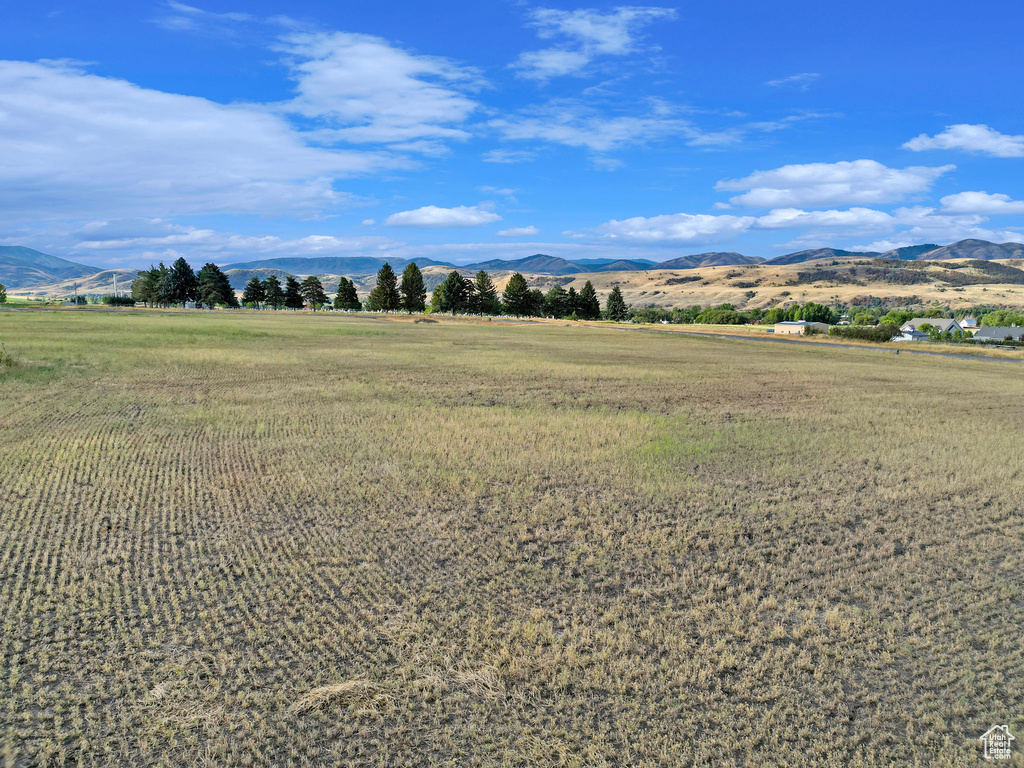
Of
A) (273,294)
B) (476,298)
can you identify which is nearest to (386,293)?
(476,298)

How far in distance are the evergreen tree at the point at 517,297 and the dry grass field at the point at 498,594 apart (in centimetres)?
11065

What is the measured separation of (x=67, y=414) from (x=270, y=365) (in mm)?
13552

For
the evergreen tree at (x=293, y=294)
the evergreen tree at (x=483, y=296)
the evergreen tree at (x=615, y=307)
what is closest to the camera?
the evergreen tree at (x=483, y=296)

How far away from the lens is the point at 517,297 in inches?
4970

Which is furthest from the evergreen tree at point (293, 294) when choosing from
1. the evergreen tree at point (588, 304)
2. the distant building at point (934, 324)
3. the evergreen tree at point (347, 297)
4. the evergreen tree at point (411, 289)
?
the distant building at point (934, 324)

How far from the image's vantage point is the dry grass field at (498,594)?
5.09m

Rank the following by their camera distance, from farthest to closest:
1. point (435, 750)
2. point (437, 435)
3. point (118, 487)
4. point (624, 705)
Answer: point (437, 435) < point (118, 487) < point (624, 705) < point (435, 750)

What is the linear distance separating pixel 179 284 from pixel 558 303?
79591 millimetres

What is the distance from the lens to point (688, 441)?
53.1 feet

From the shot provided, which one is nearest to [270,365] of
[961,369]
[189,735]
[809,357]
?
[189,735]

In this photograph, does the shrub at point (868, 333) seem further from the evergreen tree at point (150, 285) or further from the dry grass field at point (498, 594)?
the evergreen tree at point (150, 285)

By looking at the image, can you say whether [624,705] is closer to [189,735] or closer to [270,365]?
[189,735]

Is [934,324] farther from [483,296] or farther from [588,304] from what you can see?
[483,296]
